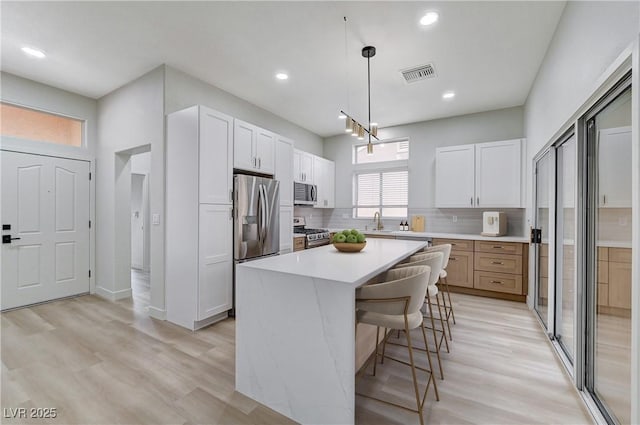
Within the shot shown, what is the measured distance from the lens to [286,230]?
425 centimetres

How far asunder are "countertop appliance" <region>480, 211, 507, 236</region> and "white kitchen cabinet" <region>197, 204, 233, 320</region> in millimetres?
3861

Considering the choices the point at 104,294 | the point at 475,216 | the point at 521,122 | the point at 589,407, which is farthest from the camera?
the point at 475,216

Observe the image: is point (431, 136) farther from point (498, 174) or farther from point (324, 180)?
point (324, 180)

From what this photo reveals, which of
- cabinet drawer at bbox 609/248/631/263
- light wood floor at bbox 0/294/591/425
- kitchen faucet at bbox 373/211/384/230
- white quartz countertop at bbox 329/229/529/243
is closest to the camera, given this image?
cabinet drawer at bbox 609/248/631/263

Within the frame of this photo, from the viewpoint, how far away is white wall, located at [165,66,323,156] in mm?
3355

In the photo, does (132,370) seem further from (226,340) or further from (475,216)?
(475,216)

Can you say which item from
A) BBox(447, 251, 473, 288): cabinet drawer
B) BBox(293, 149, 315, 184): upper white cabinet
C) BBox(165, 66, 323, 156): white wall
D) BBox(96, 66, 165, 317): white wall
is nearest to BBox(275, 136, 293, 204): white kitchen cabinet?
BBox(293, 149, 315, 184): upper white cabinet

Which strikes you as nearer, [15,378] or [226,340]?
[15,378]

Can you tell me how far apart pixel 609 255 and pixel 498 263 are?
2.72 m

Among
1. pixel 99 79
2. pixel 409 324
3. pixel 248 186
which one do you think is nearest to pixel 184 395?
pixel 409 324

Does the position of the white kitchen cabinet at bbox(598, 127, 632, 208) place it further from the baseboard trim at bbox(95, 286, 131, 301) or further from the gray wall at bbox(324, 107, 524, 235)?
the baseboard trim at bbox(95, 286, 131, 301)

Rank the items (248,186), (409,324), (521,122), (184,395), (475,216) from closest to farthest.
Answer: (409,324) < (184,395) < (248,186) < (521,122) < (475,216)

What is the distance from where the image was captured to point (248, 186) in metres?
3.48

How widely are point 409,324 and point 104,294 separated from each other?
4.45 metres
